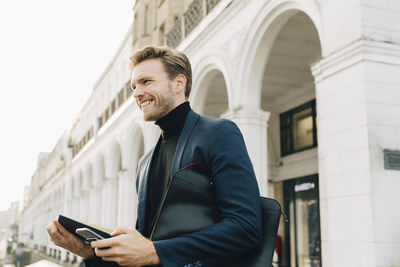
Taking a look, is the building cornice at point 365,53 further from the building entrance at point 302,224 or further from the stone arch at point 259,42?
the building entrance at point 302,224

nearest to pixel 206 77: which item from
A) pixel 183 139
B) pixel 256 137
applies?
pixel 256 137

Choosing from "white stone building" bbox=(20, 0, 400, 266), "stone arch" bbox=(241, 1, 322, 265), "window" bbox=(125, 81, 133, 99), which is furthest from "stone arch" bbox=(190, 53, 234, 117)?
"window" bbox=(125, 81, 133, 99)

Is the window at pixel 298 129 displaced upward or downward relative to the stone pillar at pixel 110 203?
upward

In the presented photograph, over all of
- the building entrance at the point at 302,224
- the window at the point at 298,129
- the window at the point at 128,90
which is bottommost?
the building entrance at the point at 302,224

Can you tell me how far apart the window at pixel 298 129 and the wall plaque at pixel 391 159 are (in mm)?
8847

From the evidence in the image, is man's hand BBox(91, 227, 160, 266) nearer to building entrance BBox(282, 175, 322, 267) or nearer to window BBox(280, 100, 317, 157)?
building entrance BBox(282, 175, 322, 267)

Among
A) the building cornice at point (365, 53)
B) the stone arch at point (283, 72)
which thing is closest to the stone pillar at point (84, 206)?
the stone arch at point (283, 72)

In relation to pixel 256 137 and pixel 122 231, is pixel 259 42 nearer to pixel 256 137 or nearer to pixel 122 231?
pixel 256 137

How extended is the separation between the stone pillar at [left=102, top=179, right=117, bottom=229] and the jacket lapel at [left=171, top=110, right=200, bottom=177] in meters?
20.5

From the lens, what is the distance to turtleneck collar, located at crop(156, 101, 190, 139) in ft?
5.65

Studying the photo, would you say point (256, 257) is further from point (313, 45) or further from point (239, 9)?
point (313, 45)

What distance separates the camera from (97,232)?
136 centimetres

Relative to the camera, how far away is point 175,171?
157 cm

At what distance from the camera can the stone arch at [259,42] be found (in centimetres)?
831
